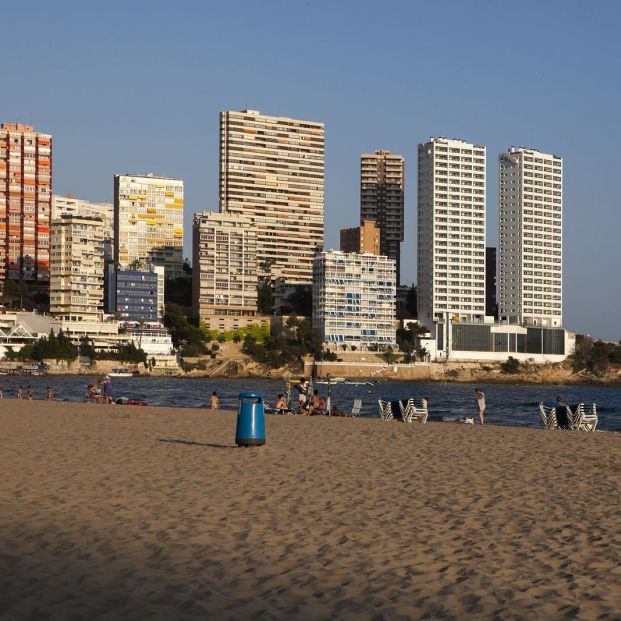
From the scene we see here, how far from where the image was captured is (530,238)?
614 feet

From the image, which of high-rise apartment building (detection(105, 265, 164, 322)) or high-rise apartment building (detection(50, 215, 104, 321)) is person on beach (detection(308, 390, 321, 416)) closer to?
high-rise apartment building (detection(50, 215, 104, 321))

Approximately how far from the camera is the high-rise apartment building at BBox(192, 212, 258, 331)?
17688cm

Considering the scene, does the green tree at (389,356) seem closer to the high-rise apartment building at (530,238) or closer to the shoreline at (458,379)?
the shoreline at (458,379)

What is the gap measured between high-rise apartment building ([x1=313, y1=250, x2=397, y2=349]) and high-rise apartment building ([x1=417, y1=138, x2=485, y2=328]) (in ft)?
30.1

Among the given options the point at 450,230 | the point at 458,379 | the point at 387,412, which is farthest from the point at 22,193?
the point at 387,412

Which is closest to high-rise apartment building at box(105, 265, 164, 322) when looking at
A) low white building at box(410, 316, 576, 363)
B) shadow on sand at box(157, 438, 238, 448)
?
low white building at box(410, 316, 576, 363)

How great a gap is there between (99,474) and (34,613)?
7924 mm

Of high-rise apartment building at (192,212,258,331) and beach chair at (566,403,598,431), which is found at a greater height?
high-rise apartment building at (192,212,258,331)

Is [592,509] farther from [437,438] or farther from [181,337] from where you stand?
[181,337]

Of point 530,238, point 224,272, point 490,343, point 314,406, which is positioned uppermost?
point 530,238

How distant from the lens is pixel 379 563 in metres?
9.16

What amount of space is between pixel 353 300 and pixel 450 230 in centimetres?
2372

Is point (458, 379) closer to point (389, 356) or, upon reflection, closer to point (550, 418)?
point (389, 356)

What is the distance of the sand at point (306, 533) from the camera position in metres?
7.83
